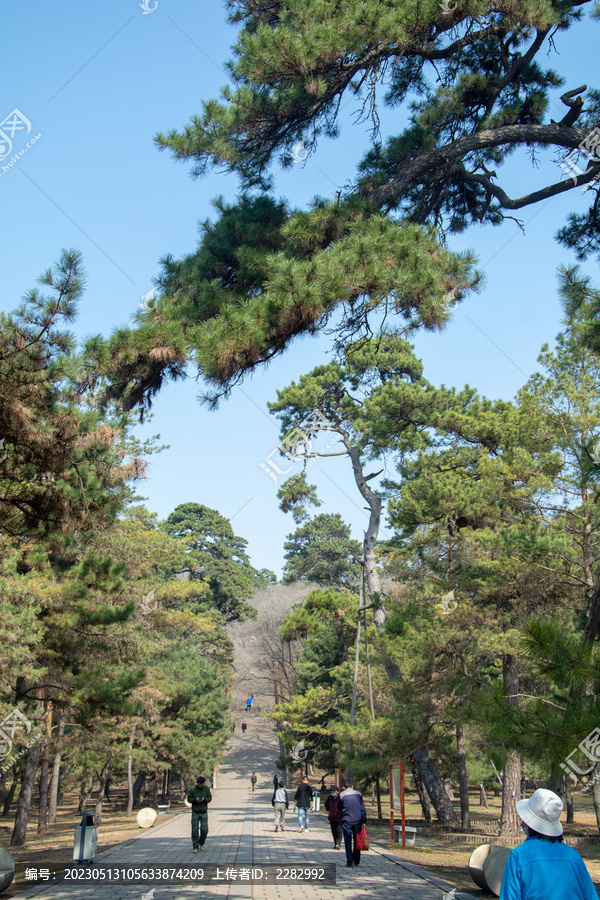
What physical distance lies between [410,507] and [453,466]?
194 centimetres

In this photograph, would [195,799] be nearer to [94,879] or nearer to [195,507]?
[94,879]

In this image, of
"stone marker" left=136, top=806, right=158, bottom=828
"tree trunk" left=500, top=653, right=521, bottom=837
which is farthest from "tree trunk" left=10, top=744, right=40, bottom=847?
"tree trunk" left=500, top=653, right=521, bottom=837

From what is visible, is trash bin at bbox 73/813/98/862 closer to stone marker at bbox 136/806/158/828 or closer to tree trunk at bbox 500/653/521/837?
stone marker at bbox 136/806/158/828

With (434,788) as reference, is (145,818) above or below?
below

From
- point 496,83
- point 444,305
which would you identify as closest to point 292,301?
point 444,305

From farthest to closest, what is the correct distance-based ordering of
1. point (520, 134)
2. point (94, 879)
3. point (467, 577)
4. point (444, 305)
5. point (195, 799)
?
point (467, 577), point (195, 799), point (94, 879), point (520, 134), point (444, 305)

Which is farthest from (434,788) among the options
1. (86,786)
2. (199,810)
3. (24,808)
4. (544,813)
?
(544,813)

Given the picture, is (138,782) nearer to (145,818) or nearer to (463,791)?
(145,818)

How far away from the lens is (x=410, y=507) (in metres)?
17.6

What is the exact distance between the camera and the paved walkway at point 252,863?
321 inches

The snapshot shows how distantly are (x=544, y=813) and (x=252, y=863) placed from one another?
9646mm

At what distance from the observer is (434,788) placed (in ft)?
66.0

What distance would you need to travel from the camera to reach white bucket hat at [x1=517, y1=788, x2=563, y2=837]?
320 centimetres

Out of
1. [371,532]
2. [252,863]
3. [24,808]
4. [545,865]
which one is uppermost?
[371,532]
